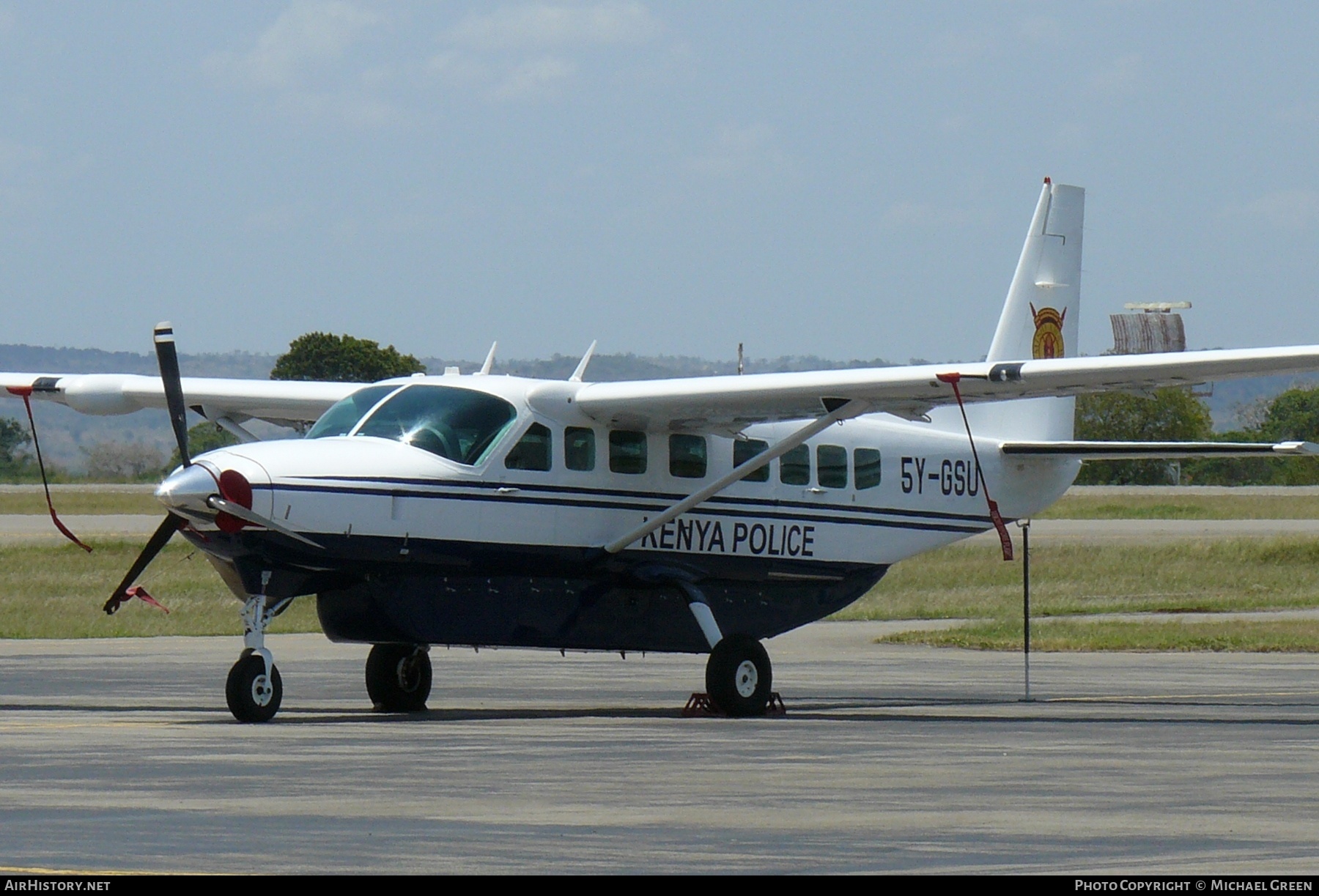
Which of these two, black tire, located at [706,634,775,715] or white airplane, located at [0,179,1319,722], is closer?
white airplane, located at [0,179,1319,722]

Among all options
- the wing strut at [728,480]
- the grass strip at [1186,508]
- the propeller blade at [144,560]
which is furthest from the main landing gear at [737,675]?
the grass strip at [1186,508]

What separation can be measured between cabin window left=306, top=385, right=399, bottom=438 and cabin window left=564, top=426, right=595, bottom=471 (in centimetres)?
163

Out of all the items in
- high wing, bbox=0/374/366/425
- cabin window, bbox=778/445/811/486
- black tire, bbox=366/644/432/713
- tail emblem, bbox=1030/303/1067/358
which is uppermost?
tail emblem, bbox=1030/303/1067/358

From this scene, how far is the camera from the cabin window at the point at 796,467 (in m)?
19.8

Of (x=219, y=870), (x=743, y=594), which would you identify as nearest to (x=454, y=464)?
(x=743, y=594)

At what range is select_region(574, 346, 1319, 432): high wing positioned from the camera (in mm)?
16781

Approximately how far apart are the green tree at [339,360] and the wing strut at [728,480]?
90.8m

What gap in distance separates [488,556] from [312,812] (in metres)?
6.90

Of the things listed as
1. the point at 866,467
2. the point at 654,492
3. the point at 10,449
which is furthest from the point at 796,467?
the point at 10,449

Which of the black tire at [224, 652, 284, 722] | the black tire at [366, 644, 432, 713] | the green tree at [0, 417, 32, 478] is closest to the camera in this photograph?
the black tire at [224, 652, 284, 722]

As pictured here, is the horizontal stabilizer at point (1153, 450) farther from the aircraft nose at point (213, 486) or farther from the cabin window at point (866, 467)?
the aircraft nose at point (213, 486)

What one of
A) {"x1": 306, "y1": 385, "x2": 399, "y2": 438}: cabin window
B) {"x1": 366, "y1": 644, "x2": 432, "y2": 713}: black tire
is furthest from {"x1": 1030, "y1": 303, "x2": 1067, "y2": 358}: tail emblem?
{"x1": 306, "y1": 385, "x2": 399, "y2": 438}: cabin window

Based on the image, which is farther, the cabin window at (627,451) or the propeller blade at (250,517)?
the cabin window at (627,451)

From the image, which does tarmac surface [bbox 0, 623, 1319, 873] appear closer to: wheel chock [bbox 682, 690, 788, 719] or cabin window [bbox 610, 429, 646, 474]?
wheel chock [bbox 682, 690, 788, 719]
